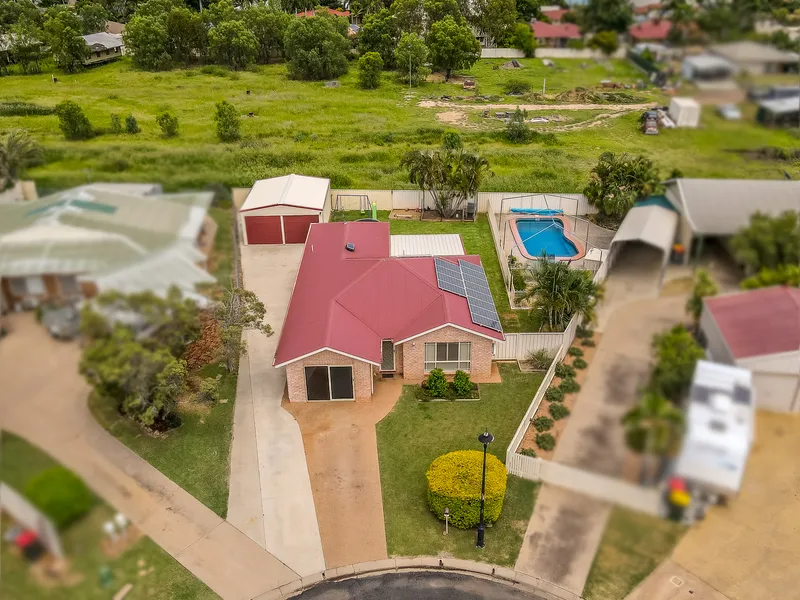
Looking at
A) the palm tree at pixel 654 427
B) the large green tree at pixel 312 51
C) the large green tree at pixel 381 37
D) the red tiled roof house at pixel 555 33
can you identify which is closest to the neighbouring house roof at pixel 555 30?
the red tiled roof house at pixel 555 33

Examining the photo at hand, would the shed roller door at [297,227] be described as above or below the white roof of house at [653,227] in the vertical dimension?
below

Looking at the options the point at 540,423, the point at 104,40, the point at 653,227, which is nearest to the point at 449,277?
the point at 540,423

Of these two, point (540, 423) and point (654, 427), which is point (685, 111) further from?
point (540, 423)

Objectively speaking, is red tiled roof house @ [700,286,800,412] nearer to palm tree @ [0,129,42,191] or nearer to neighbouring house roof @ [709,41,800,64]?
neighbouring house roof @ [709,41,800,64]

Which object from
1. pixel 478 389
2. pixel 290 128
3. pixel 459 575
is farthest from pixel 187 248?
pixel 290 128

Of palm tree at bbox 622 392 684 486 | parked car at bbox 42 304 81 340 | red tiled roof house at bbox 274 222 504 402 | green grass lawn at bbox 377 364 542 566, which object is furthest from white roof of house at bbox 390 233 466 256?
palm tree at bbox 622 392 684 486

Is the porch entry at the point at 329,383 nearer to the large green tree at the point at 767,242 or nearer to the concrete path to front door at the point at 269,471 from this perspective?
the concrete path to front door at the point at 269,471

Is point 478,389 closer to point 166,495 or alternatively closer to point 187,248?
point 166,495

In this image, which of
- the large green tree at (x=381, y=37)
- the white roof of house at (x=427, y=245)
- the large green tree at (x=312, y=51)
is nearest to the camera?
the white roof of house at (x=427, y=245)
